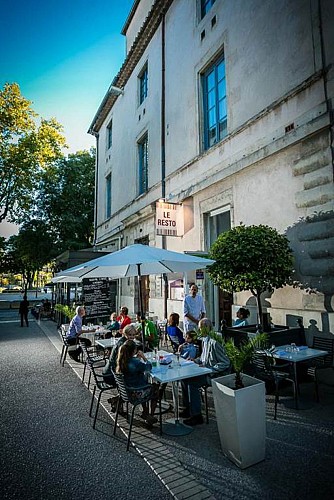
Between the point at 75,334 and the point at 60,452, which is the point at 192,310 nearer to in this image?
the point at 75,334

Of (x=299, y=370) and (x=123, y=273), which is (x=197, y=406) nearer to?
(x=299, y=370)

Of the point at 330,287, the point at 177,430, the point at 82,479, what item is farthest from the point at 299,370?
the point at 82,479

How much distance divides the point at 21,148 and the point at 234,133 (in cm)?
1348

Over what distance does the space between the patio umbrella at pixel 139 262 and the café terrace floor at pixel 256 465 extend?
2260 millimetres

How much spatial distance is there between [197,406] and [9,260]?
1618 inches

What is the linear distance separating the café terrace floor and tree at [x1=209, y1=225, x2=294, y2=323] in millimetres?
2362

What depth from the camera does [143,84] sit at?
16.9m

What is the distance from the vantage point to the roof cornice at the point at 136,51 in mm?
14073

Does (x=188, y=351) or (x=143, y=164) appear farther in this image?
(x=143, y=164)

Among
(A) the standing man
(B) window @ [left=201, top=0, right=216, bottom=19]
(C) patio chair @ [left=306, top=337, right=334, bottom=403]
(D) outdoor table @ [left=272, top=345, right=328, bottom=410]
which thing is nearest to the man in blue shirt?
(A) the standing man

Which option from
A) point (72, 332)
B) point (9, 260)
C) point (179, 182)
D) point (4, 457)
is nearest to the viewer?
point (4, 457)

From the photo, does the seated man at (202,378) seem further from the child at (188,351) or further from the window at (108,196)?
the window at (108,196)

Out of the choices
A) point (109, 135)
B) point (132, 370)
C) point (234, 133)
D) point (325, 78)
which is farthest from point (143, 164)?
point (132, 370)

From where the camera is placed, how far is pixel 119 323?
→ 9164 mm
